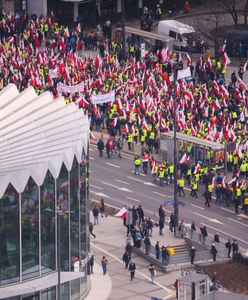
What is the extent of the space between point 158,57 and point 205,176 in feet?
97.0

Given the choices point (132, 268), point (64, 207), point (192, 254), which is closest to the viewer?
point (64, 207)

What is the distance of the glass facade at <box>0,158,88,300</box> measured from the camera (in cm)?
9925

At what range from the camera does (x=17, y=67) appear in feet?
486

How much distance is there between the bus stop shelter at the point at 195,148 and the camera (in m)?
129

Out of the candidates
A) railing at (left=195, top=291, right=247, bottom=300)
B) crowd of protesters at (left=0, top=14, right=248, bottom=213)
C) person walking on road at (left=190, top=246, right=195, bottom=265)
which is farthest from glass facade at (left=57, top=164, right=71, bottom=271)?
crowd of protesters at (left=0, top=14, right=248, bottom=213)

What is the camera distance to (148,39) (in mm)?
161750

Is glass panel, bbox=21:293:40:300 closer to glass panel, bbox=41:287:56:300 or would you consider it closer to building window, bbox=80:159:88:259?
glass panel, bbox=41:287:56:300

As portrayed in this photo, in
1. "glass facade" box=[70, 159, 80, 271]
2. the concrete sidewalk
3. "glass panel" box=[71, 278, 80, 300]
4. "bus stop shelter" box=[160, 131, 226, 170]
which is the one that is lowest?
the concrete sidewalk

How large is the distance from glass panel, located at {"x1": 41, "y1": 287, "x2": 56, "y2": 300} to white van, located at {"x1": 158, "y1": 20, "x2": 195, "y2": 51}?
196ft

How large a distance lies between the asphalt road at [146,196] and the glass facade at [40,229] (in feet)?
47.7

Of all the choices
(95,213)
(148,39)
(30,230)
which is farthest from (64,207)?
(148,39)

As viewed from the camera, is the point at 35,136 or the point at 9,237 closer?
the point at 9,237

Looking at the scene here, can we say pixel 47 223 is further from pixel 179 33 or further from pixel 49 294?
pixel 179 33

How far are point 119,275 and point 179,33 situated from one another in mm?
51035
